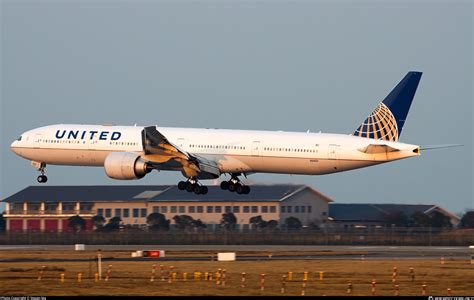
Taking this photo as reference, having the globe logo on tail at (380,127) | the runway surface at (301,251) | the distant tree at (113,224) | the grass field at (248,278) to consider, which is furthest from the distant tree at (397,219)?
the grass field at (248,278)

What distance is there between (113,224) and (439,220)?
1059 inches

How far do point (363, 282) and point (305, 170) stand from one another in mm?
20212

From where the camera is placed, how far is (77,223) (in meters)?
91.4

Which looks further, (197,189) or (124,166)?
(197,189)

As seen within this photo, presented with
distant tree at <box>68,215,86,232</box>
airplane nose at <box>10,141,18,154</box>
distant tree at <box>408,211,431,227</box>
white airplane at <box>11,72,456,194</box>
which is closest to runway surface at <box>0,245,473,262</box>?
white airplane at <box>11,72,456,194</box>

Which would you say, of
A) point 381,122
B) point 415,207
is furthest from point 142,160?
point 415,207

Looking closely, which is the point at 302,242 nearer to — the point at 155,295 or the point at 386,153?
the point at 386,153

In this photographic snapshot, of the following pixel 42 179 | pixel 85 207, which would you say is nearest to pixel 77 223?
pixel 85 207

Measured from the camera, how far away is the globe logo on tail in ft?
217

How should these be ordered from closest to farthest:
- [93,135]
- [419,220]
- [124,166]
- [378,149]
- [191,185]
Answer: [378,149] < [124,166] < [93,135] < [191,185] < [419,220]

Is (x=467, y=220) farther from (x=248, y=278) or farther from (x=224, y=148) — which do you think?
(x=248, y=278)

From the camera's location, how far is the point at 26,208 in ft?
321

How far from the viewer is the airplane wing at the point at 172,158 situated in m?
66.5

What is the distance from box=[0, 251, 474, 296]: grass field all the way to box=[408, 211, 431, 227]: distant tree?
84.7 ft
